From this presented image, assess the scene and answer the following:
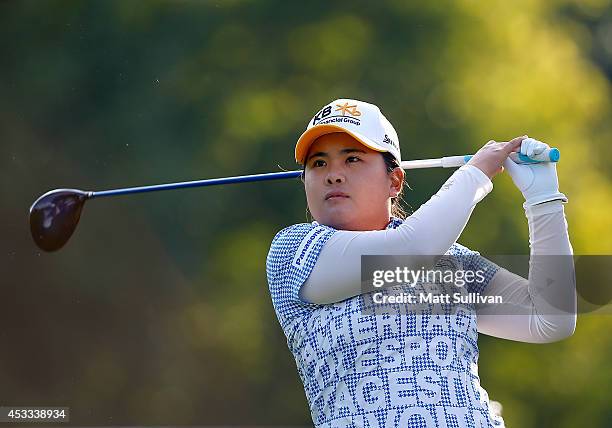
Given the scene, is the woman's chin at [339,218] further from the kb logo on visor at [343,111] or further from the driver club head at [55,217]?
the driver club head at [55,217]

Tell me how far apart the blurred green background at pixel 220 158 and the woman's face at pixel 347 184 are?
6.16 metres

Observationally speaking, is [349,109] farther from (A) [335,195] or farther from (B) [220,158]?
(B) [220,158]

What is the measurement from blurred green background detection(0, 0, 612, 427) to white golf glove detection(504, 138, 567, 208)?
6209 millimetres

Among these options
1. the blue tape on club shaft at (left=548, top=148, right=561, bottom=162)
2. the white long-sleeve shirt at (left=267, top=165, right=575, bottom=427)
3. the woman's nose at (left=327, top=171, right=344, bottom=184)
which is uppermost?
the woman's nose at (left=327, top=171, right=344, bottom=184)

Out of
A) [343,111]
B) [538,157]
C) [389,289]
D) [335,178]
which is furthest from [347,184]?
[538,157]

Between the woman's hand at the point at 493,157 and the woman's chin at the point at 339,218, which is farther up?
the woman's hand at the point at 493,157

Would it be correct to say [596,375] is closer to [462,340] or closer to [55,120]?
[55,120]

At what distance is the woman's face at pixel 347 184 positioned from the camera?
2.71 m

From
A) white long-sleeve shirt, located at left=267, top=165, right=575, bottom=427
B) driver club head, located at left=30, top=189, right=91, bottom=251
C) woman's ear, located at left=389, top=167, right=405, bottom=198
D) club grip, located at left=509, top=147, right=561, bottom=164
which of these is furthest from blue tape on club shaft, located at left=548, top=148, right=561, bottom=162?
driver club head, located at left=30, top=189, right=91, bottom=251

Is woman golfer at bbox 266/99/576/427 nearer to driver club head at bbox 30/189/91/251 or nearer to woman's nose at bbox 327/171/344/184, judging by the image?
woman's nose at bbox 327/171/344/184

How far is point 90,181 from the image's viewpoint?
994cm

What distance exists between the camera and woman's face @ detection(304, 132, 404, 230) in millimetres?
2711

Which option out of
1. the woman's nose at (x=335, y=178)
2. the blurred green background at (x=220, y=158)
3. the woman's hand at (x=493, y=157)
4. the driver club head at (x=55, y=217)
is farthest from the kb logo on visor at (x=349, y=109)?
the blurred green background at (x=220, y=158)

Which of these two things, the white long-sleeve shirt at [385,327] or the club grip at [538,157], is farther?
the club grip at [538,157]
